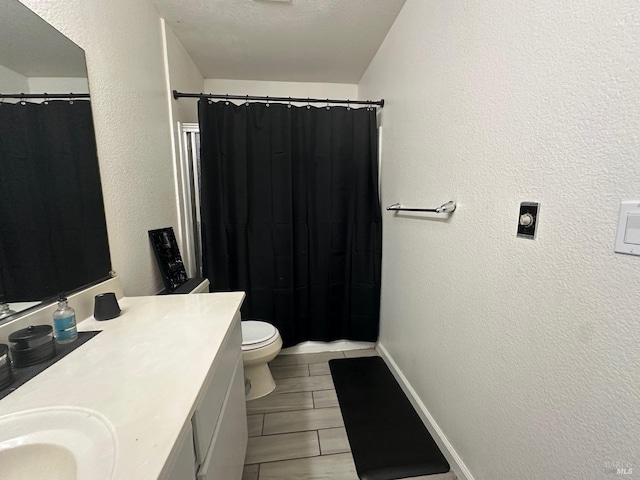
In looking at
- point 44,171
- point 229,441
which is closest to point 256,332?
point 229,441

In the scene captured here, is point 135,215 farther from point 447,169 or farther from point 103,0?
point 447,169

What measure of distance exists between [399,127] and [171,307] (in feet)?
5.33

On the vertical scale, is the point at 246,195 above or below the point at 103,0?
below

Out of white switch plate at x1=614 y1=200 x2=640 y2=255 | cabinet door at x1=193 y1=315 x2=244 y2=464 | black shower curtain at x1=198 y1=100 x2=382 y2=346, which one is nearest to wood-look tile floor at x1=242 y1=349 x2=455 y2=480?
black shower curtain at x1=198 y1=100 x2=382 y2=346

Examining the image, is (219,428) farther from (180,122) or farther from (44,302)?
(180,122)

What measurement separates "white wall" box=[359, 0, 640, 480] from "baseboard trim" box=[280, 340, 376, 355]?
795mm

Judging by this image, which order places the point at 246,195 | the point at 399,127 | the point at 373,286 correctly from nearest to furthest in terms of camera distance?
the point at 399,127
the point at 246,195
the point at 373,286

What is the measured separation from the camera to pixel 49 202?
871 mm

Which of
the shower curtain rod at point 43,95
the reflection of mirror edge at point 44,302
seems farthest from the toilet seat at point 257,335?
the shower curtain rod at point 43,95

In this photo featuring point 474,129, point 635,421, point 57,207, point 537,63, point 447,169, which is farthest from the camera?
point 447,169

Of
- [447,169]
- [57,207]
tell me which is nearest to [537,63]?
[447,169]

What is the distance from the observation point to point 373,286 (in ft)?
6.76

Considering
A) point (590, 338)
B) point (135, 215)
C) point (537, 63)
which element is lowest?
point (590, 338)

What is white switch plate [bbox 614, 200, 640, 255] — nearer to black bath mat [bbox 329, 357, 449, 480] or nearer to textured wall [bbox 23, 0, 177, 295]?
black bath mat [bbox 329, 357, 449, 480]
